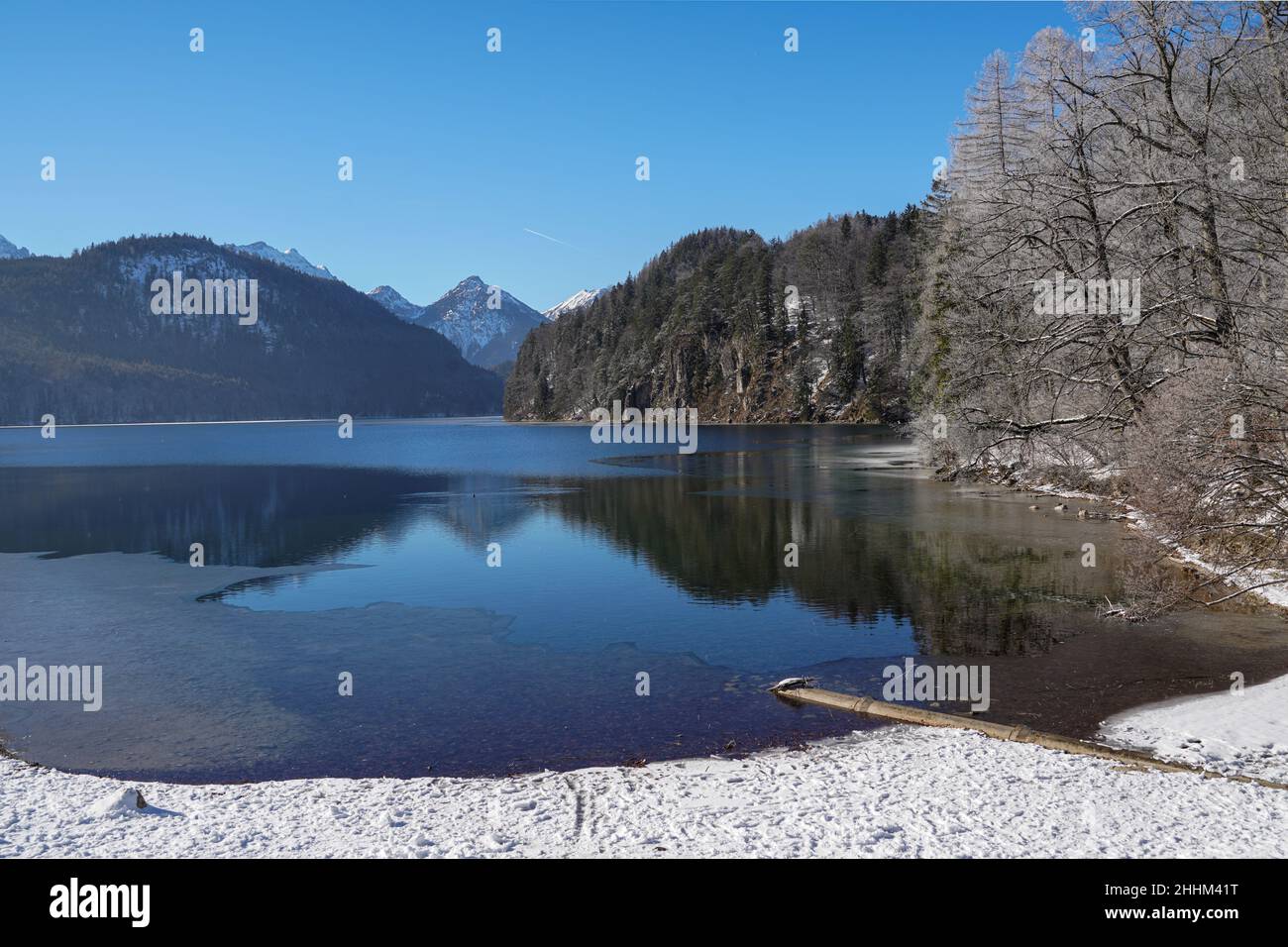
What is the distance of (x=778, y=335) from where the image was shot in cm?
16125

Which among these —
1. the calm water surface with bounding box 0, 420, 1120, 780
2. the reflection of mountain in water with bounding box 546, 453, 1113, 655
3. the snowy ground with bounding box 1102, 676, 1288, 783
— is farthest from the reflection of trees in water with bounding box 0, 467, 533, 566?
the snowy ground with bounding box 1102, 676, 1288, 783

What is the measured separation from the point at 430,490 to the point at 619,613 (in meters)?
35.6

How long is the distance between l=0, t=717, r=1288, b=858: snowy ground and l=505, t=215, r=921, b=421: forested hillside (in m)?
120

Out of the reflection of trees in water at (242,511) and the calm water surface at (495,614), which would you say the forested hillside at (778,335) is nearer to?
the reflection of trees in water at (242,511)

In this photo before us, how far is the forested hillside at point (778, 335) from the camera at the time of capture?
457 feet

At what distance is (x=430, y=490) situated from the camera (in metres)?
56.6

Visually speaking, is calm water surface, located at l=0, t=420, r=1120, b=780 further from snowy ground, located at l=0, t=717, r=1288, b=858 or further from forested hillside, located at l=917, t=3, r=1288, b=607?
forested hillside, located at l=917, t=3, r=1288, b=607

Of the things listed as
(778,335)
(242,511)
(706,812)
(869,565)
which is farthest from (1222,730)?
(778,335)

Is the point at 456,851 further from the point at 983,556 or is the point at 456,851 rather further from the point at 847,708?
the point at 983,556

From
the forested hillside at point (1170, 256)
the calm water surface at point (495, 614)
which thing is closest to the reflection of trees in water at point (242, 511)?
the calm water surface at point (495, 614)

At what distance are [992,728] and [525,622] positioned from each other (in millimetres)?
12397

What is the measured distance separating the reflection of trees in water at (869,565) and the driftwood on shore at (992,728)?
453cm

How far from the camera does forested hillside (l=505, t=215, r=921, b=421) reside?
139 metres

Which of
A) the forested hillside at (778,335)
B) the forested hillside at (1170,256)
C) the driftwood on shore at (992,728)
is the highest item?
the forested hillside at (778,335)
